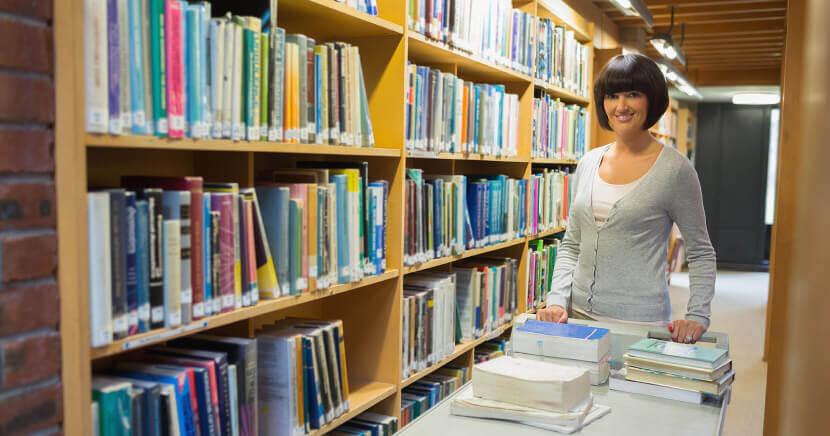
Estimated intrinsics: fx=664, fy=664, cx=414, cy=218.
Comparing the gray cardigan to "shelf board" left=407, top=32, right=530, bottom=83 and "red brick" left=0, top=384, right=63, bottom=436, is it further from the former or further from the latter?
"red brick" left=0, top=384, right=63, bottom=436

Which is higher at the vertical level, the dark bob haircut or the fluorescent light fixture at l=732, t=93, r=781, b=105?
the fluorescent light fixture at l=732, t=93, r=781, b=105

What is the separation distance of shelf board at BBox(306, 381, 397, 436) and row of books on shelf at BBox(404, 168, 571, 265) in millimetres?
457

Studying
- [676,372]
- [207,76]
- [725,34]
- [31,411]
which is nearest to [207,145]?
[207,76]

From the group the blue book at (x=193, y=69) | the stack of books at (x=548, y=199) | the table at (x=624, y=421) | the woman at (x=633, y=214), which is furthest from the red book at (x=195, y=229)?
the stack of books at (x=548, y=199)

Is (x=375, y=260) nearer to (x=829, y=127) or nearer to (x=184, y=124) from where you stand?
(x=184, y=124)

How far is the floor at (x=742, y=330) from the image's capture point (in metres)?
4.05

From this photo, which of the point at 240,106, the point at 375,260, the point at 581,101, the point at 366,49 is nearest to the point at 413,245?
the point at 375,260

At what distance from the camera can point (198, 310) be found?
5.04 feet

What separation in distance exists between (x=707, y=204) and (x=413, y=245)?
33.0 feet

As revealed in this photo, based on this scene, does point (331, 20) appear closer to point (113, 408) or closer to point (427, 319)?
point (427, 319)

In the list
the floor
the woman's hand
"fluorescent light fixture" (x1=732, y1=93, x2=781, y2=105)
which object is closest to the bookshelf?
the woman's hand

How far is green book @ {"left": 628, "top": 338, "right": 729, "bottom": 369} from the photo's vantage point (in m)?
1.56

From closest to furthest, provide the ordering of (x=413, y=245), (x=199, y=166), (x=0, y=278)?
(x=0, y=278)
(x=199, y=166)
(x=413, y=245)

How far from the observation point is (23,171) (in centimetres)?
117
